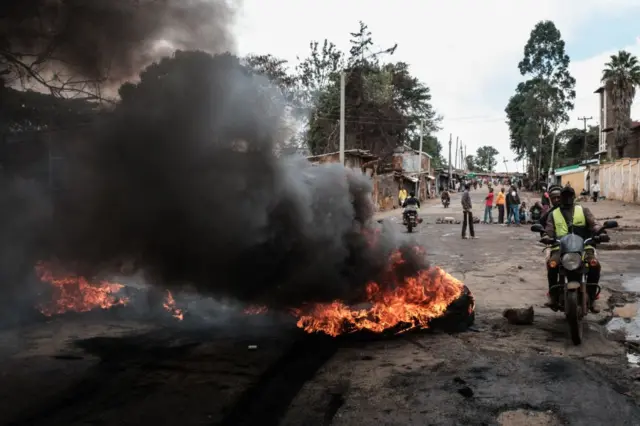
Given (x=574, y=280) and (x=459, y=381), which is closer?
(x=459, y=381)

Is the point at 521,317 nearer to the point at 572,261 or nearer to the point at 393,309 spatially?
the point at 572,261

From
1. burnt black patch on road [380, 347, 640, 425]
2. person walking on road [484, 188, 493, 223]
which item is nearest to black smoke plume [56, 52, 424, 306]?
burnt black patch on road [380, 347, 640, 425]

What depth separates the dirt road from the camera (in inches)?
160

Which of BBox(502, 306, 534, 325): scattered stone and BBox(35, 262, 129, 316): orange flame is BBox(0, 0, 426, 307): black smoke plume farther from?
BBox(502, 306, 534, 325): scattered stone

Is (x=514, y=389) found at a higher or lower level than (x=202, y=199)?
lower

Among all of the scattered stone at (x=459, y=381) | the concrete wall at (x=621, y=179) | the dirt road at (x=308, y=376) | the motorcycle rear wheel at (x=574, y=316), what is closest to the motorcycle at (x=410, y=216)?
the dirt road at (x=308, y=376)

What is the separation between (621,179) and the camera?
1494 inches

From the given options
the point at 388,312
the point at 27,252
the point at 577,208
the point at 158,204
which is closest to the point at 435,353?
the point at 388,312

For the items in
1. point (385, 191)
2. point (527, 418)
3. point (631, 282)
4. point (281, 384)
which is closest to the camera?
point (527, 418)

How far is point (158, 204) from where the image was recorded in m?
6.27

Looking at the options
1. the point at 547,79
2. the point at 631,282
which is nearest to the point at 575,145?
the point at 547,79

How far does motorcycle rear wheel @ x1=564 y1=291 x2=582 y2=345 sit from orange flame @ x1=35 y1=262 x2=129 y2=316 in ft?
18.9

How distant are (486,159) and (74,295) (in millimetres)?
152658

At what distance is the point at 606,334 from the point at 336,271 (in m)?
3.23
